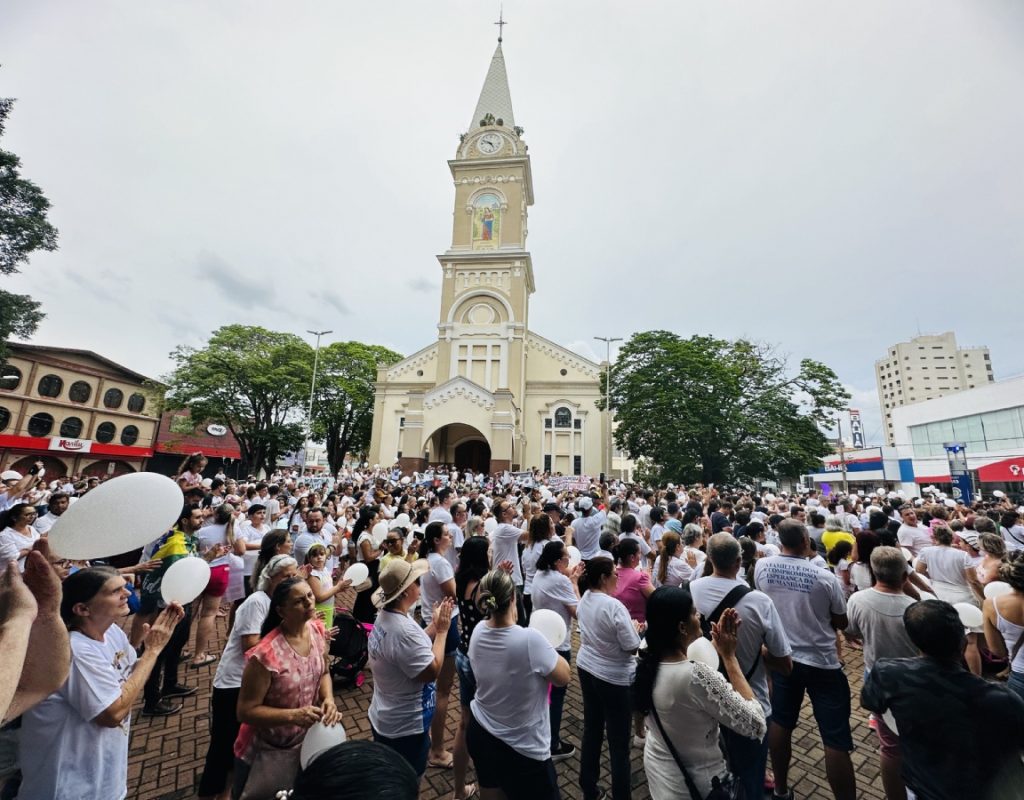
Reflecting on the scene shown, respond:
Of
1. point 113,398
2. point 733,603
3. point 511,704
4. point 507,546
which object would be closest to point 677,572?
point 507,546

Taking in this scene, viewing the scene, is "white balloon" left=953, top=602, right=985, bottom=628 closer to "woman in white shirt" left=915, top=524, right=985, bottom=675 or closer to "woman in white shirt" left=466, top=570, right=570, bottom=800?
"woman in white shirt" left=915, top=524, right=985, bottom=675

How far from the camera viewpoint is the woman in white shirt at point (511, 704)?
2367mm

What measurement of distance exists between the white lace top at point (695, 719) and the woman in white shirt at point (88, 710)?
2.35m

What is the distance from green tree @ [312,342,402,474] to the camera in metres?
32.1

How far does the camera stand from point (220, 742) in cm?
299

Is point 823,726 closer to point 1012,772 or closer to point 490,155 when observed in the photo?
point 1012,772

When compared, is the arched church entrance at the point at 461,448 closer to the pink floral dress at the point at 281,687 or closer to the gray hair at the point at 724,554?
the gray hair at the point at 724,554

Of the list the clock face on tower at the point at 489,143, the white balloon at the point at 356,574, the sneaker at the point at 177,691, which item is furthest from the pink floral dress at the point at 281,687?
the clock face on tower at the point at 489,143

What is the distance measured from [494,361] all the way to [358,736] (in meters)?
26.7

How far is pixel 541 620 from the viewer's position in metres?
2.64

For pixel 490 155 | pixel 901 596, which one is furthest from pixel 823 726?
pixel 490 155

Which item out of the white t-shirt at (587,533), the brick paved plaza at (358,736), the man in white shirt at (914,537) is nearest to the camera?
the brick paved plaza at (358,736)

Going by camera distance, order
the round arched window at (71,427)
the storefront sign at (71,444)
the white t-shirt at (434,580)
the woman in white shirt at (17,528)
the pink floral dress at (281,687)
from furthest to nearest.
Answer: the round arched window at (71,427), the storefront sign at (71,444), the woman in white shirt at (17,528), the white t-shirt at (434,580), the pink floral dress at (281,687)

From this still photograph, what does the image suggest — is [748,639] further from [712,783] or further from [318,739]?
[318,739]
